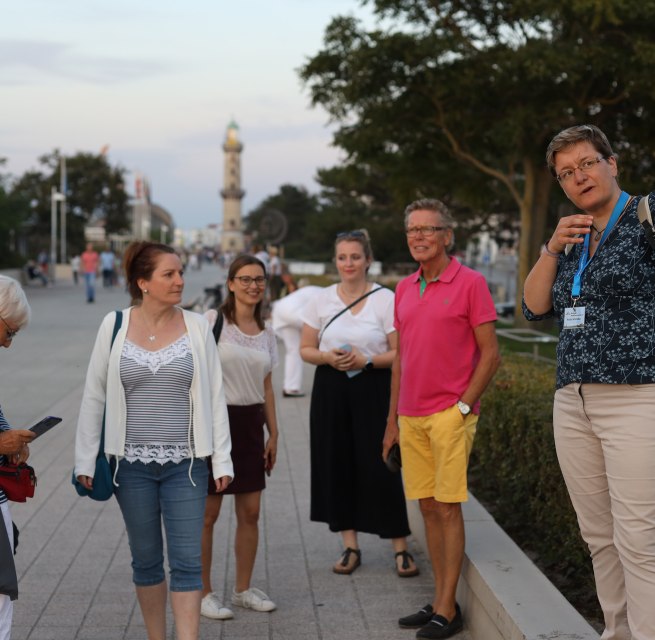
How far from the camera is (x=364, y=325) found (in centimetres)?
585

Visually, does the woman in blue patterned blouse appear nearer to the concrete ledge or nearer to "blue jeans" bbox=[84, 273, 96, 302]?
the concrete ledge

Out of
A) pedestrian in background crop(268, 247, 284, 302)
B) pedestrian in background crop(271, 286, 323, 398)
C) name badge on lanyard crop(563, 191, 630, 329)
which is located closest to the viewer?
name badge on lanyard crop(563, 191, 630, 329)

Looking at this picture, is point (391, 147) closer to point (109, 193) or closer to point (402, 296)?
point (402, 296)

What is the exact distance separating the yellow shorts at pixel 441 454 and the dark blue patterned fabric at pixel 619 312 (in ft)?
4.21

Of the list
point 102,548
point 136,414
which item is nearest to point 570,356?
point 136,414

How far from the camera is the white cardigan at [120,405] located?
4.30m

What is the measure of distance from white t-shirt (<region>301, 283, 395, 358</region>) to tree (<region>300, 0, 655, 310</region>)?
13.8 metres

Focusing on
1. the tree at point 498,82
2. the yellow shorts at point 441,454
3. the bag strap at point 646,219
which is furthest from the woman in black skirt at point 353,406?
the tree at point 498,82

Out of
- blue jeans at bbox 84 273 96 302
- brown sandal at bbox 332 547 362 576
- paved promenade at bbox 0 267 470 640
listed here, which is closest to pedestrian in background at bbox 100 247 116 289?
blue jeans at bbox 84 273 96 302

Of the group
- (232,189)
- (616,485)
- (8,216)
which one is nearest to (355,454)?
(616,485)

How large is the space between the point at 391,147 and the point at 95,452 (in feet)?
72.0

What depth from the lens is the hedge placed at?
17.8ft

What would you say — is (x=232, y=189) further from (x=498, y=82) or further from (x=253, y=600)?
(x=253, y=600)

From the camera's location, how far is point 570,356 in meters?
3.62
